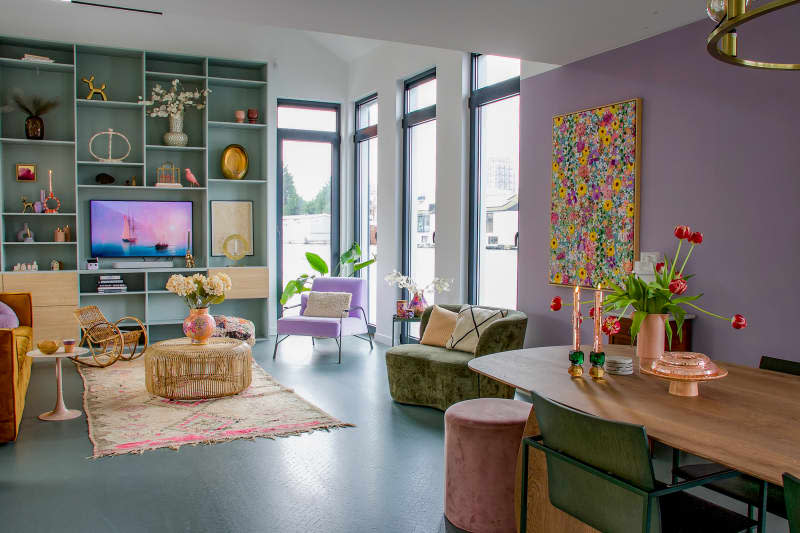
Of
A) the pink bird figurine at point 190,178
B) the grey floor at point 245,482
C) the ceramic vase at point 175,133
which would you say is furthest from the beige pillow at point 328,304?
the ceramic vase at point 175,133

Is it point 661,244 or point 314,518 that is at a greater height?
point 661,244

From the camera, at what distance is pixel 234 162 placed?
804 centimetres

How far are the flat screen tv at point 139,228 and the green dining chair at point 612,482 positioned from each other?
21.3ft

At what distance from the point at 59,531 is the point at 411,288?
3822 millimetres

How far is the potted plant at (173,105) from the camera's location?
24.9ft

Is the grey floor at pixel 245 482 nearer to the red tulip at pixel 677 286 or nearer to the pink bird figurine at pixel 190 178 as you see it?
the red tulip at pixel 677 286

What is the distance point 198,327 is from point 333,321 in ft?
5.90

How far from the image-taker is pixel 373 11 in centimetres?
356

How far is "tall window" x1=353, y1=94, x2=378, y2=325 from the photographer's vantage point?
26.5 ft

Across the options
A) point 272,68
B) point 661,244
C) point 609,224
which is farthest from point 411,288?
point 272,68

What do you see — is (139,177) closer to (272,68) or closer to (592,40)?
(272,68)

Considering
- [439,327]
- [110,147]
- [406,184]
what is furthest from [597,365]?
[110,147]

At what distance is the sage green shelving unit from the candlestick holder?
5995 millimetres

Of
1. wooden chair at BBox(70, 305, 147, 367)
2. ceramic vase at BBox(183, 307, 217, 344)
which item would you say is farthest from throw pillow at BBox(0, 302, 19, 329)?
ceramic vase at BBox(183, 307, 217, 344)
